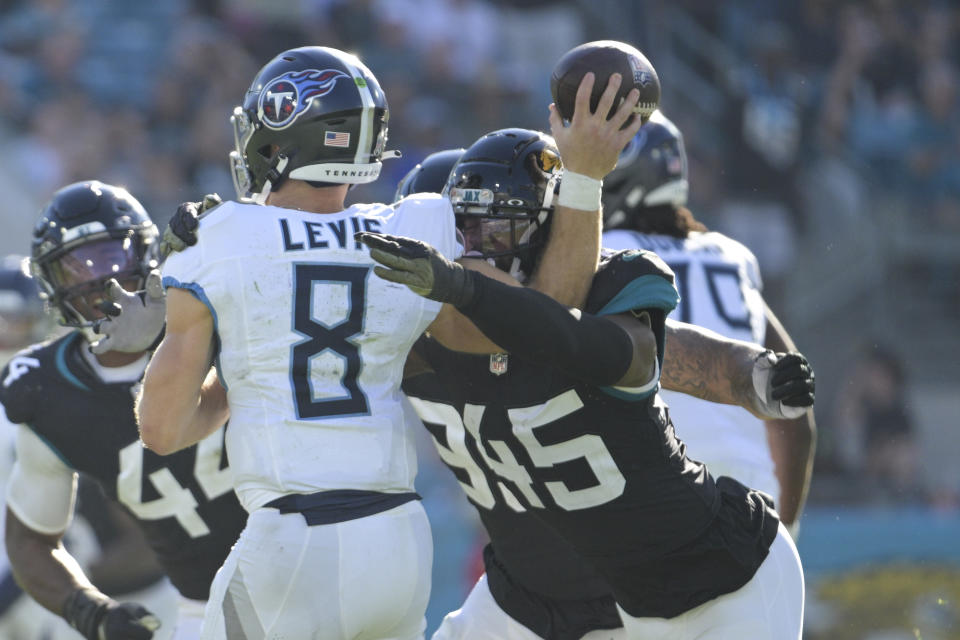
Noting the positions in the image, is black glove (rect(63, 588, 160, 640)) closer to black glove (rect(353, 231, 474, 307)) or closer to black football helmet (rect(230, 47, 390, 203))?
black football helmet (rect(230, 47, 390, 203))

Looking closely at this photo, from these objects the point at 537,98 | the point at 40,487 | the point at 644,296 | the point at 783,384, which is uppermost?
the point at 644,296

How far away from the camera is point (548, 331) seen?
2.98 meters

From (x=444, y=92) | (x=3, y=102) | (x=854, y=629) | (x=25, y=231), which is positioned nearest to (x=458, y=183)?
(x=854, y=629)

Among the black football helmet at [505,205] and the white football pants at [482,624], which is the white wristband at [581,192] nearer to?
the black football helmet at [505,205]

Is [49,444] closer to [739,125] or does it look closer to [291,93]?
[291,93]

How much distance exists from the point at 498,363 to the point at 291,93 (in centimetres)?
87

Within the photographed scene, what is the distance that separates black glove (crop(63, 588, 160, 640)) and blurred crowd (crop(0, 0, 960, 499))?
612cm

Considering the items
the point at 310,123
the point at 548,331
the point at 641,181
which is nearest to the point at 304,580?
the point at 548,331

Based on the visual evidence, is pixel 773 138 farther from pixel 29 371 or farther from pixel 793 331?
pixel 29 371

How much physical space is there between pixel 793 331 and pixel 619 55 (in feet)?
27.0

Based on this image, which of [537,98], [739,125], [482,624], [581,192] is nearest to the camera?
[581,192]

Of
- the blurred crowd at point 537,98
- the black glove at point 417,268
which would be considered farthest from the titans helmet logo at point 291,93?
the blurred crowd at point 537,98

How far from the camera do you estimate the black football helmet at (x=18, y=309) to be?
22.1 ft

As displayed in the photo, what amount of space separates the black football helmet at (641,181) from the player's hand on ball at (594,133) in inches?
65.6
